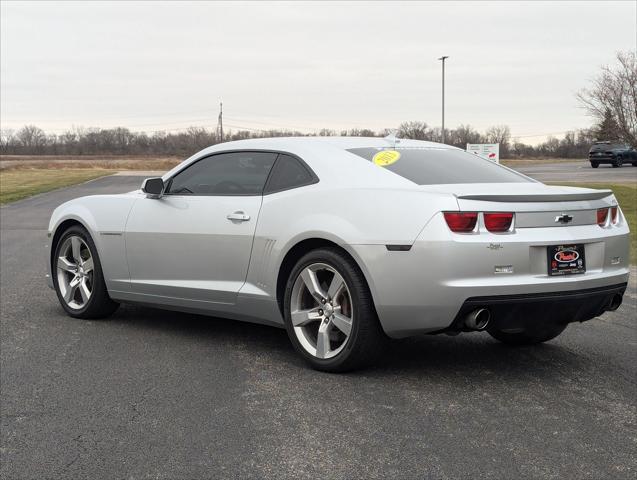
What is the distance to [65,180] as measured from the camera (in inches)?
1593

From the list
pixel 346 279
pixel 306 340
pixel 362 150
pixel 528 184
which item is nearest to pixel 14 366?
pixel 306 340

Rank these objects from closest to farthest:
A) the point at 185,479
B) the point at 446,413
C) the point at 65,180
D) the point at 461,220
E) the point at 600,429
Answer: the point at 185,479, the point at 600,429, the point at 446,413, the point at 461,220, the point at 65,180

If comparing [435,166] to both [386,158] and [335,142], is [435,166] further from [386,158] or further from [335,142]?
[335,142]

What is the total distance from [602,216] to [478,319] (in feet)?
3.79

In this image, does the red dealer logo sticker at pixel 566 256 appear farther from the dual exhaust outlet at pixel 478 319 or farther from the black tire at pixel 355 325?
the black tire at pixel 355 325

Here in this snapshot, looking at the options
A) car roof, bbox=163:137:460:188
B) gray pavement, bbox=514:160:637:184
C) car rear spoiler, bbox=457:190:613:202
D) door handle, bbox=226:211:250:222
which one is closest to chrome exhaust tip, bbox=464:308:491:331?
car rear spoiler, bbox=457:190:613:202

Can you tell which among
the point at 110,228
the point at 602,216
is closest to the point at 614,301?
the point at 602,216

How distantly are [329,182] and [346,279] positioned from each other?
0.68 metres

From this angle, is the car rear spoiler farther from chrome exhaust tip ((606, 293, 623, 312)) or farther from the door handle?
the door handle

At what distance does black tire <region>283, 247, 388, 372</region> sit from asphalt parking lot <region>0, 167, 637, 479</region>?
0.10 meters

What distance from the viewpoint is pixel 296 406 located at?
4547mm

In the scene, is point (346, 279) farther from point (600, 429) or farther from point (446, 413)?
point (600, 429)

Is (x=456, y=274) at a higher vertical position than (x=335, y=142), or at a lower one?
lower

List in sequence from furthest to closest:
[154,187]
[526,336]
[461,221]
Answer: [154,187]
[526,336]
[461,221]
